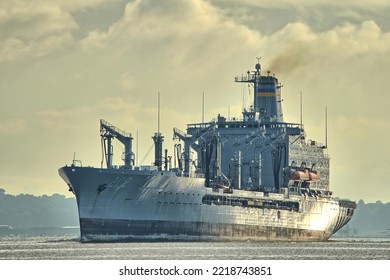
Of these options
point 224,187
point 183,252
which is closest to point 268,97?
point 224,187

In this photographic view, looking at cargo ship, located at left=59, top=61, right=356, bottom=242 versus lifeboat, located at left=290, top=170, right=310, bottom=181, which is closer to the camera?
cargo ship, located at left=59, top=61, right=356, bottom=242

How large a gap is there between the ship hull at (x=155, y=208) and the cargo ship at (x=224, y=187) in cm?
8

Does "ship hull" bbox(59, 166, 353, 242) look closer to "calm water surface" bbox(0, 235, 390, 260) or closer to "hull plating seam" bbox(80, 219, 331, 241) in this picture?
"hull plating seam" bbox(80, 219, 331, 241)

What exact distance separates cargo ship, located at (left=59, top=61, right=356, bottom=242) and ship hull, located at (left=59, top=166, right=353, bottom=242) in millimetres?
80

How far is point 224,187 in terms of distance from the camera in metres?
117

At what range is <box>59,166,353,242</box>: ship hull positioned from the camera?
107 metres

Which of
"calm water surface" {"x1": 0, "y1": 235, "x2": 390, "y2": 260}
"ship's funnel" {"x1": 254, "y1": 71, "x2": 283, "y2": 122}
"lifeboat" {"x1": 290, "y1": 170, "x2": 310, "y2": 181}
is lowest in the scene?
"calm water surface" {"x1": 0, "y1": 235, "x2": 390, "y2": 260}

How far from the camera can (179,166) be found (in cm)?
12150

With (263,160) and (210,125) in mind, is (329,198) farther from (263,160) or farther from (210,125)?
(210,125)

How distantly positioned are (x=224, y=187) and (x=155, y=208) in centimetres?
1035

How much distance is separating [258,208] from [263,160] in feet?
30.1

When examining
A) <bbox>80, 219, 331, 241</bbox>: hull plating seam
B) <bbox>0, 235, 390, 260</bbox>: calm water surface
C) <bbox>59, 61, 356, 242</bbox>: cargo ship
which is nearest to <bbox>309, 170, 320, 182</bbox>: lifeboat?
<bbox>59, 61, 356, 242</bbox>: cargo ship

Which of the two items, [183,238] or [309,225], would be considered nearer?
[183,238]
